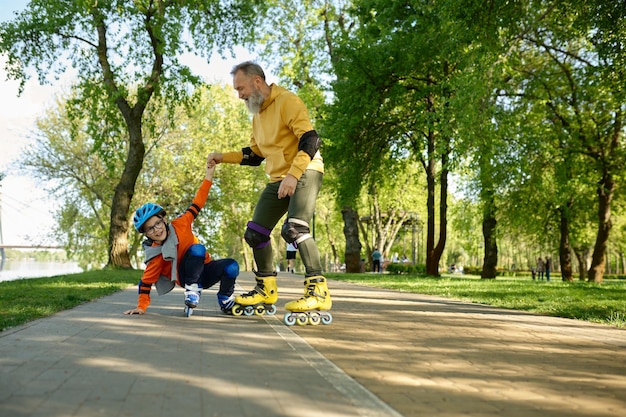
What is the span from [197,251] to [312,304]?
143cm

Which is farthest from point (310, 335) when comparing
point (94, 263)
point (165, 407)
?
point (94, 263)

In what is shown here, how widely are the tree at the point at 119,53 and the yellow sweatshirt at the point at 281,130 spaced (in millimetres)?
15093

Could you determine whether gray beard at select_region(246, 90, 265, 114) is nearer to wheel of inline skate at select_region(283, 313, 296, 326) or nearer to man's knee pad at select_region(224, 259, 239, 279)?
man's knee pad at select_region(224, 259, 239, 279)

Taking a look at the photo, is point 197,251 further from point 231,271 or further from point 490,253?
point 490,253

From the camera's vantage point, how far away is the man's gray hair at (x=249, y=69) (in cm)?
624

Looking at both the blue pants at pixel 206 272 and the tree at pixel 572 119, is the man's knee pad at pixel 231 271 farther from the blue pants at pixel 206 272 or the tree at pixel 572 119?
the tree at pixel 572 119

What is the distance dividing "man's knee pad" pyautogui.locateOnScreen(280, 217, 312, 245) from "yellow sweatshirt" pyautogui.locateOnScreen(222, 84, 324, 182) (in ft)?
1.70

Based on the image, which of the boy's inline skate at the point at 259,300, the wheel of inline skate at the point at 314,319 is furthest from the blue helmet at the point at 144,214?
the wheel of inline skate at the point at 314,319

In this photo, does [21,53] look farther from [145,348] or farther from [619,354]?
[619,354]

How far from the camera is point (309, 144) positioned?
19.4ft

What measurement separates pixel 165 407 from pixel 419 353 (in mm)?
2235

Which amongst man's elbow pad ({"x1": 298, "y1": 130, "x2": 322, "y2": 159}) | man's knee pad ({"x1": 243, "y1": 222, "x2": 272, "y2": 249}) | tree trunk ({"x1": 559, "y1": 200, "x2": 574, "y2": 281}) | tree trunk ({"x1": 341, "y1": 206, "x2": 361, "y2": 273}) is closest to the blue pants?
man's knee pad ({"x1": 243, "y1": 222, "x2": 272, "y2": 249})

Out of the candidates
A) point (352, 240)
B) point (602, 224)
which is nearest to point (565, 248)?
point (602, 224)

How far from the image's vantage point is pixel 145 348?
4391mm
